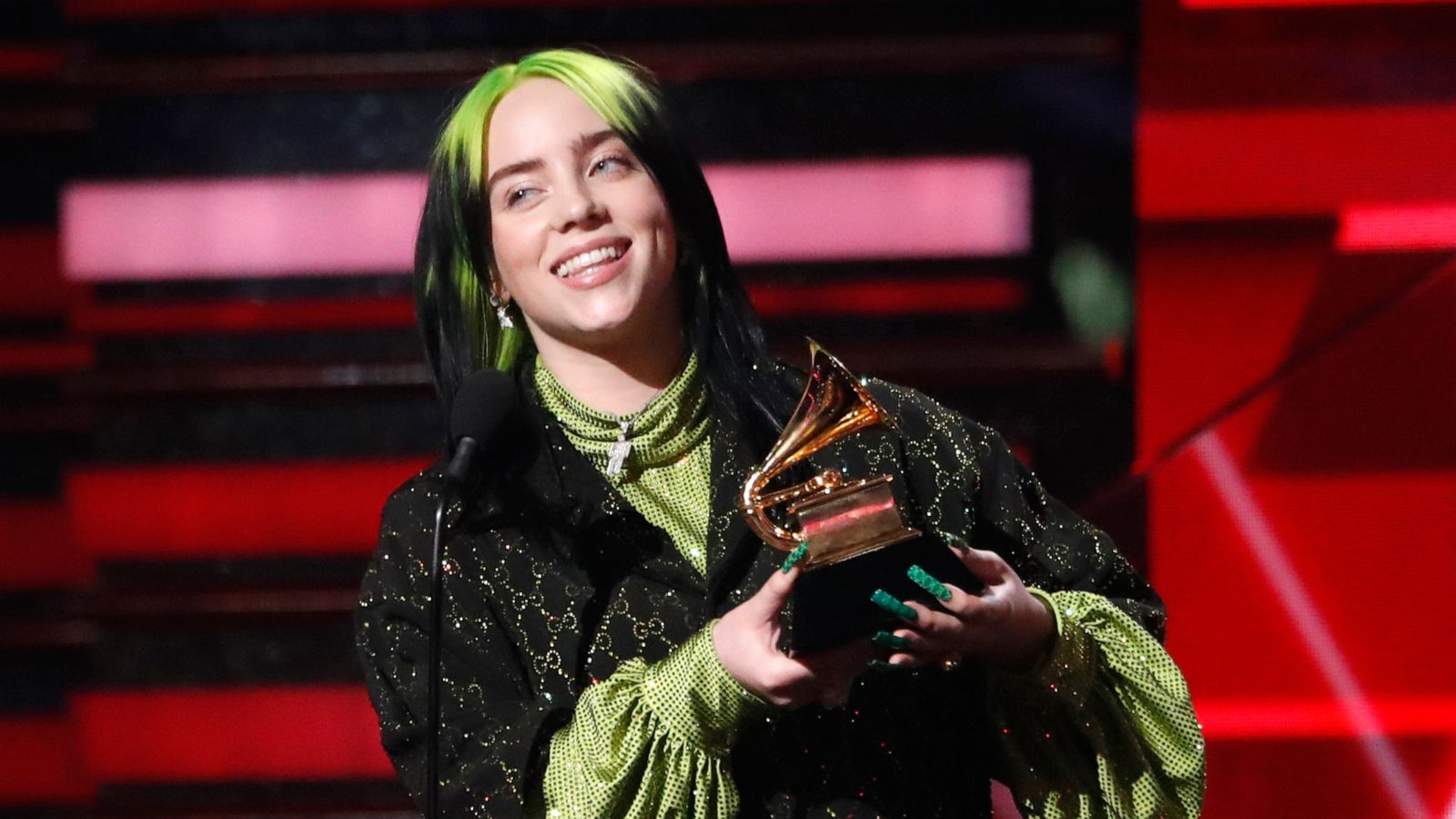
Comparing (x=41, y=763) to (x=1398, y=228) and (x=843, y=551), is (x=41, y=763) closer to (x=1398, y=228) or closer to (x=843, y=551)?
(x=843, y=551)

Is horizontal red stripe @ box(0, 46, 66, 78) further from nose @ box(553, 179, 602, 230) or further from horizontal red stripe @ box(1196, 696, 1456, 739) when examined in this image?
horizontal red stripe @ box(1196, 696, 1456, 739)

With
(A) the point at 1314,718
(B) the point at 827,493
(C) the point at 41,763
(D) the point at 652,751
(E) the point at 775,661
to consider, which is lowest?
(C) the point at 41,763

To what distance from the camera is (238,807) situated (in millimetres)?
2562

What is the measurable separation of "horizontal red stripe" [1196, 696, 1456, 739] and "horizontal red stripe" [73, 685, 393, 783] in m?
1.31

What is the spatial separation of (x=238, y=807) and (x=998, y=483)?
61.3 inches

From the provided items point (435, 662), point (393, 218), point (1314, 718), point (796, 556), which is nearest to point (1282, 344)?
point (1314, 718)

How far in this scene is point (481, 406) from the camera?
1.39 meters

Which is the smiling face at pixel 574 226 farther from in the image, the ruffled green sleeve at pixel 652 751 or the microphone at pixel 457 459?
the ruffled green sleeve at pixel 652 751

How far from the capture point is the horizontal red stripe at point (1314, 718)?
215 cm

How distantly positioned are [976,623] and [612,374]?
492 millimetres

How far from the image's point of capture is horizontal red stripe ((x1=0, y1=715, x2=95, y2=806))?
263cm

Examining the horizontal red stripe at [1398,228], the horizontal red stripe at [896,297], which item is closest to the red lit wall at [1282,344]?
the horizontal red stripe at [1398,228]

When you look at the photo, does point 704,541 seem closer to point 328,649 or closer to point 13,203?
point 328,649

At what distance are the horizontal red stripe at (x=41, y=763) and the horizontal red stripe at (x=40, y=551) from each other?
23 centimetres
